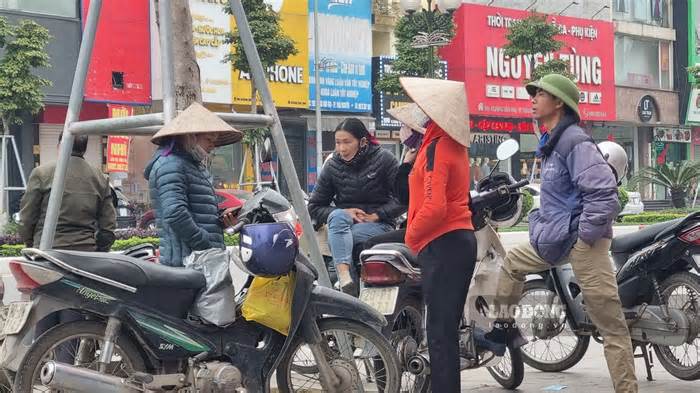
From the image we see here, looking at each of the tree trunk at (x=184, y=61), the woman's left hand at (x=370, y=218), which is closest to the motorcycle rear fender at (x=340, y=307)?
the woman's left hand at (x=370, y=218)

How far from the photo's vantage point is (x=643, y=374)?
6.86 metres

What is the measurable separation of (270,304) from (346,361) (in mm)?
567

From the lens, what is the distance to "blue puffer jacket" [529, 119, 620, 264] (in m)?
→ 5.23

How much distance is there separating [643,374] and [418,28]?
21681mm

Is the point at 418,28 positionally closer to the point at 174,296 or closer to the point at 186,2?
the point at 186,2

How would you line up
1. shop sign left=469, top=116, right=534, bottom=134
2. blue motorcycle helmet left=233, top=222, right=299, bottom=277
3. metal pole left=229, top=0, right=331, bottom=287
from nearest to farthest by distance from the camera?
blue motorcycle helmet left=233, top=222, right=299, bottom=277 → metal pole left=229, top=0, right=331, bottom=287 → shop sign left=469, top=116, right=534, bottom=134

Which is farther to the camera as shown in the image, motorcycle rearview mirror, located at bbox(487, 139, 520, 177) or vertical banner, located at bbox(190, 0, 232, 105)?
vertical banner, located at bbox(190, 0, 232, 105)

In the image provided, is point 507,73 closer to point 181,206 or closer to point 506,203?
point 506,203

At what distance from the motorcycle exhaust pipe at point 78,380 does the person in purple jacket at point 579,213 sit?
2.39 m

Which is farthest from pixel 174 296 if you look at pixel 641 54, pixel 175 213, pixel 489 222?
pixel 641 54

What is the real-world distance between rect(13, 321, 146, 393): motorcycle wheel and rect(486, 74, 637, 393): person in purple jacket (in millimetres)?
2291

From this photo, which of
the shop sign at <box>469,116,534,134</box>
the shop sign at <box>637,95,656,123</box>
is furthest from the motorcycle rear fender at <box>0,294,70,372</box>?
the shop sign at <box>637,95,656,123</box>

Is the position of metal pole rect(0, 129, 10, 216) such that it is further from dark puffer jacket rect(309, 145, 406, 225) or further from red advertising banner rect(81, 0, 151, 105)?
dark puffer jacket rect(309, 145, 406, 225)

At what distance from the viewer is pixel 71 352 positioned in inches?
189
